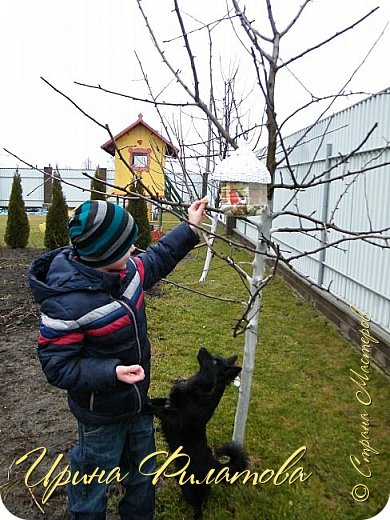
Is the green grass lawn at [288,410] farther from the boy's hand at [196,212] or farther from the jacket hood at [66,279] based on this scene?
the boy's hand at [196,212]

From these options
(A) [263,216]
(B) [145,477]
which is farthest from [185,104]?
(B) [145,477]

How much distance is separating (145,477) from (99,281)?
0.86 meters

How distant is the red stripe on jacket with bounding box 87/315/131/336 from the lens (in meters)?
1.59

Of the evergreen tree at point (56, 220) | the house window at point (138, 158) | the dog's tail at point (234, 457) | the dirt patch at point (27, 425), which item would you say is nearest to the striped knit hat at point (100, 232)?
the dog's tail at point (234, 457)

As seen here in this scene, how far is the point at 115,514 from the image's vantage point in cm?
203

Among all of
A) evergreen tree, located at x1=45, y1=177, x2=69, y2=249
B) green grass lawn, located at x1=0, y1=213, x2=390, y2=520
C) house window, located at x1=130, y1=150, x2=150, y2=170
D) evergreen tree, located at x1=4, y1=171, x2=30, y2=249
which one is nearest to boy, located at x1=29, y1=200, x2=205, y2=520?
green grass lawn, located at x1=0, y1=213, x2=390, y2=520

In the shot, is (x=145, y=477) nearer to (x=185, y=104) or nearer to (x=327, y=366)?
(x=185, y=104)

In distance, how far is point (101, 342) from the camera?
1.62 m

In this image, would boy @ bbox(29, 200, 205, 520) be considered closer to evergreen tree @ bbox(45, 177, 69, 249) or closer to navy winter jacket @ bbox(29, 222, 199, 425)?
navy winter jacket @ bbox(29, 222, 199, 425)

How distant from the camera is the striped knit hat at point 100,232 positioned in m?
1.55

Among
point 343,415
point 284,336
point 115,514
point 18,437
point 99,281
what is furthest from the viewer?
point 284,336

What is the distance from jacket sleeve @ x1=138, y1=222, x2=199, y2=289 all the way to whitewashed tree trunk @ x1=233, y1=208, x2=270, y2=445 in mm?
282

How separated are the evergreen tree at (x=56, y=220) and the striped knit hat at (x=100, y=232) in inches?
323

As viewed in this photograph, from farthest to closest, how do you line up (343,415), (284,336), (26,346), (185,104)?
(284,336) → (26,346) → (343,415) → (185,104)
